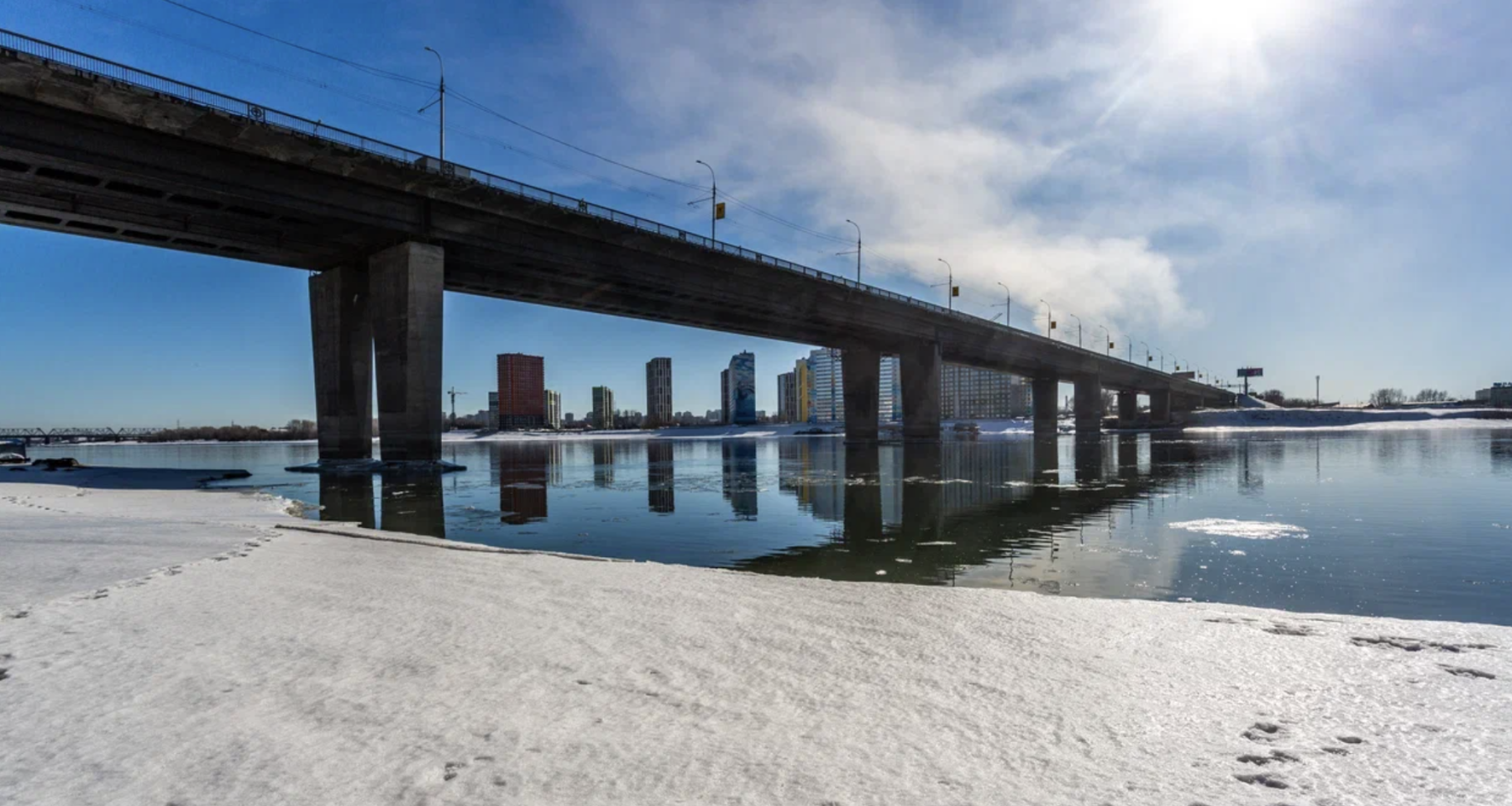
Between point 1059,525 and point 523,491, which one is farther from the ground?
point 1059,525

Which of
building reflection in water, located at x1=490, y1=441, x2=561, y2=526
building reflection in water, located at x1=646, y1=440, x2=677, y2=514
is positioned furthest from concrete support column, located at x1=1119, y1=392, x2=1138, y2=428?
building reflection in water, located at x1=490, y1=441, x2=561, y2=526

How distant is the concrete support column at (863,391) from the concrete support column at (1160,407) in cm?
9193

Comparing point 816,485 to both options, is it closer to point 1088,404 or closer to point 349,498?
point 349,498

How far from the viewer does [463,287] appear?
53.5 metres

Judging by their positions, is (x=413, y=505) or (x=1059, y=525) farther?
(x=413, y=505)

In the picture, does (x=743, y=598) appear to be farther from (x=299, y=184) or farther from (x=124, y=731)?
(x=299, y=184)

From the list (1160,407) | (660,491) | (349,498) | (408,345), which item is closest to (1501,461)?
(660,491)

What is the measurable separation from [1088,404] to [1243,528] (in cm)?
11052

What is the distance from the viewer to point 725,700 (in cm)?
426

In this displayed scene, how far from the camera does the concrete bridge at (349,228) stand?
28766mm

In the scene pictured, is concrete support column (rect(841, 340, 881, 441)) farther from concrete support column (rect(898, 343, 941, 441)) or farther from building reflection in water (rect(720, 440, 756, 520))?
building reflection in water (rect(720, 440, 756, 520))

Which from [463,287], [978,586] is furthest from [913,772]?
[463,287]

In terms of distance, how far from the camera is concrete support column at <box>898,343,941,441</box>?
82.4 metres

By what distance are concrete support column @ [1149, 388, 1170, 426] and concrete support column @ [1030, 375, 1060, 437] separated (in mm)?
44528
